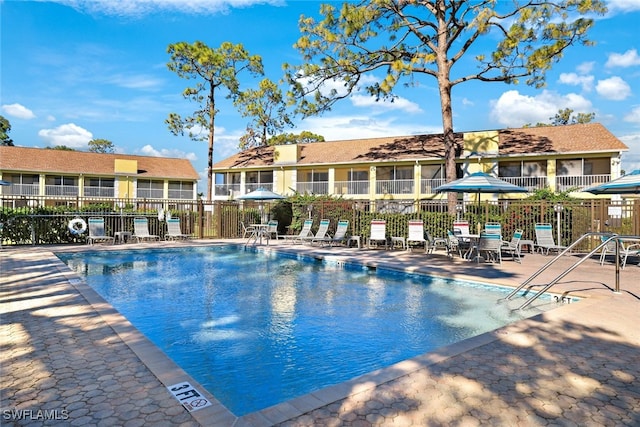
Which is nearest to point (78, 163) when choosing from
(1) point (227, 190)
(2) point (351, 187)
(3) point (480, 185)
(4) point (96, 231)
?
(1) point (227, 190)

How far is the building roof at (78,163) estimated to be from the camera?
3384 cm

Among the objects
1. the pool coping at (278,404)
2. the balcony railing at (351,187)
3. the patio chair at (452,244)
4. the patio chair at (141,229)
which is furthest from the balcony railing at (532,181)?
the pool coping at (278,404)

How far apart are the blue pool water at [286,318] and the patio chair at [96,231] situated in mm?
4141

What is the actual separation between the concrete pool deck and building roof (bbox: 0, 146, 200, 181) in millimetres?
34302

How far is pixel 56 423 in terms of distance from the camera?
271 cm

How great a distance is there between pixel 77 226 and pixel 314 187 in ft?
63.3

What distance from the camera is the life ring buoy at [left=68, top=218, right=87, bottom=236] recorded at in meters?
15.0

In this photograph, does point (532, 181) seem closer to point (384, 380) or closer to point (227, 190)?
point (227, 190)

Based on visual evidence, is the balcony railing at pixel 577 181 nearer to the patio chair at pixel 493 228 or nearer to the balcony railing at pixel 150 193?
the patio chair at pixel 493 228

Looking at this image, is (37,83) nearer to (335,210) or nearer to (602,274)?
(335,210)

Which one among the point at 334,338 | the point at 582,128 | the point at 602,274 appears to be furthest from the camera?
the point at 582,128

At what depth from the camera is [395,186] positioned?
1158 inches

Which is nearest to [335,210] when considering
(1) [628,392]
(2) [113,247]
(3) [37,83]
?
(2) [113,247]

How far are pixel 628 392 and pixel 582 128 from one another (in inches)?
1146
